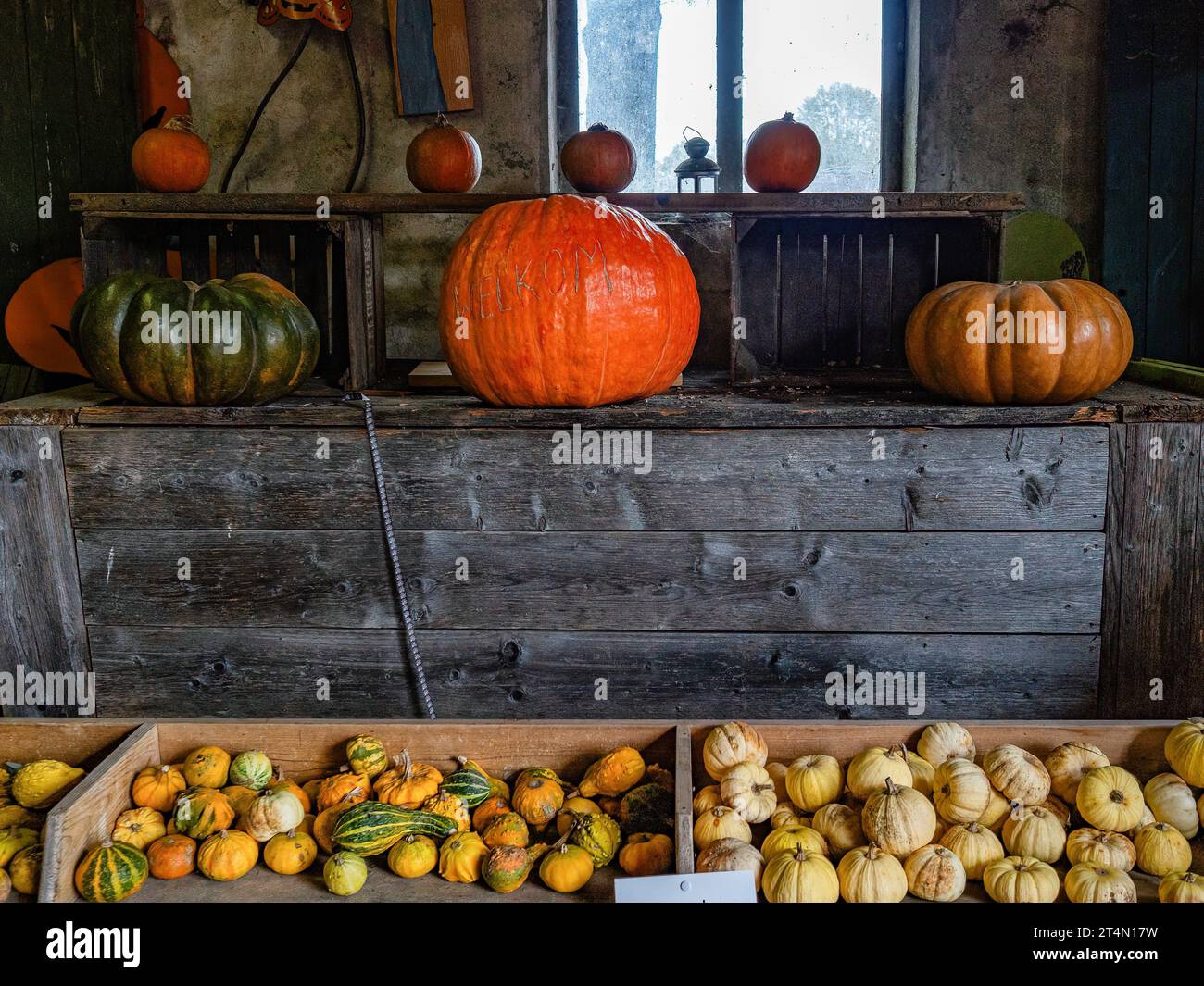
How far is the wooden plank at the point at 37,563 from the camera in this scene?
2.42 meters

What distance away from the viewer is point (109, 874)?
1.34 m

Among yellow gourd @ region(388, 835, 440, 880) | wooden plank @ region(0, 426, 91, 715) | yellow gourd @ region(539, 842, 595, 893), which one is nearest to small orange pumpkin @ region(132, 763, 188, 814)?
yellow gourd @ region(388, 835, 440, 880)

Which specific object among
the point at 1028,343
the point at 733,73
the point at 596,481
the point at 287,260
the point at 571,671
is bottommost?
the point at 571,671

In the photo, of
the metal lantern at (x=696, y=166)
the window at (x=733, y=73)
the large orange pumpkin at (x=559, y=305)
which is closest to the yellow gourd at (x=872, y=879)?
the large orange pumpkin at (x=559, y=305)

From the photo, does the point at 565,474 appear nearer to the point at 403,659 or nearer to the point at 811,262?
the point at 403,659

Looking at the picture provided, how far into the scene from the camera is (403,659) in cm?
243

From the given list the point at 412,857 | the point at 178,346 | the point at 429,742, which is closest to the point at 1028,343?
the point at 429,742

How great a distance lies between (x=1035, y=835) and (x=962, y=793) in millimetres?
105

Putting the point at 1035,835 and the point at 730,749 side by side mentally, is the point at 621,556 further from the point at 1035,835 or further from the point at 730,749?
the point at 1035,835

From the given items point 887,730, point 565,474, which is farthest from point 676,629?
point 887,730

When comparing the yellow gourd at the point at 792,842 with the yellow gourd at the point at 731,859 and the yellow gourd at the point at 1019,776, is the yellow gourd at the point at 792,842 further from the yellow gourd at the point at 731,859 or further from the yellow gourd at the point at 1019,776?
the yellow gourd at the point at 1019,776

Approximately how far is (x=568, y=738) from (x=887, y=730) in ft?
1.66

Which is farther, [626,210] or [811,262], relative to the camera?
[811,262]

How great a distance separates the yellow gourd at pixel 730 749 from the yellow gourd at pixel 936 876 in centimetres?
29
